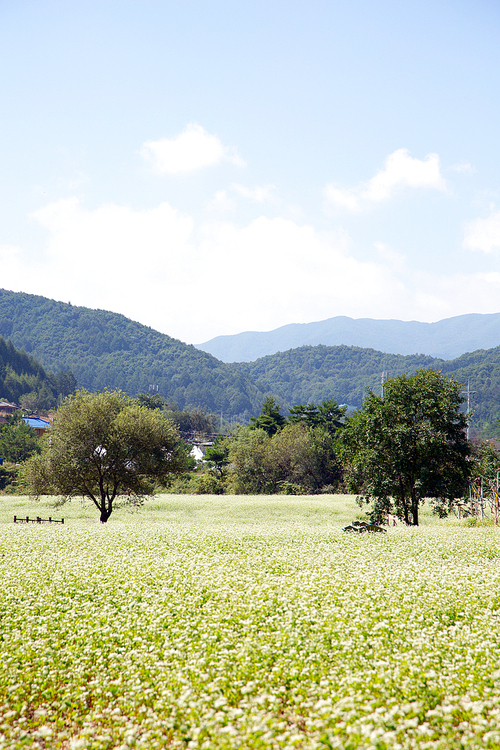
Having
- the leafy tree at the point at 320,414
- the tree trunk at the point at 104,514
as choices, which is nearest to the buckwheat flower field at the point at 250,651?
the tree trunk at the point at 104,514

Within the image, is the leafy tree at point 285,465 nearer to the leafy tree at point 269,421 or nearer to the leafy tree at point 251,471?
the leafy tree at point 251,471

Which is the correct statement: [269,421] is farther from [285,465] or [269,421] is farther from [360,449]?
[360,449]

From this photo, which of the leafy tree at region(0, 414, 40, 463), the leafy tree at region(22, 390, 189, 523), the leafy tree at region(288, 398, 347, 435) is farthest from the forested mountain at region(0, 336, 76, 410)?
the leafy tree at region(22, 390, 189, 523)

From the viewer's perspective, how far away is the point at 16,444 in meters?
73.3

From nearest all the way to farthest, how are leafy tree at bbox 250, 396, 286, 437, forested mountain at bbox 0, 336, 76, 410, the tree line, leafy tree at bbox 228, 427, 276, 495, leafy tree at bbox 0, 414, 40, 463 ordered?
the tree line, leafy tree at bbox 228, 427, 276, 495, leafy tree at bbox 0, 414, 40, 463, leafy tree at bbox 250, 396, 286, 437, forested mountain at bbox 0, 336, 76, 410

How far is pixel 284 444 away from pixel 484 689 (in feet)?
183

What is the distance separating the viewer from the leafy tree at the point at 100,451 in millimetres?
27703

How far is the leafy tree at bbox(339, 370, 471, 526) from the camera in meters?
25.7

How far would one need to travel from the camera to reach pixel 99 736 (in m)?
6.51

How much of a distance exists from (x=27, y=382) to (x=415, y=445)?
167758mm

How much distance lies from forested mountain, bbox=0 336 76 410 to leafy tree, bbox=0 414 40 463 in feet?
261

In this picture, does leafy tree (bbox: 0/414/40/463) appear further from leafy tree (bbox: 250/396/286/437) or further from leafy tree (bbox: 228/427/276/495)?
leafy tree (bbox: 250/396/286/437)

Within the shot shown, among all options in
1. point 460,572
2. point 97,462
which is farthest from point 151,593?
point 97,462

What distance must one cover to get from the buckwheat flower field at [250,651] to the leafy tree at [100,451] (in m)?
13.2
